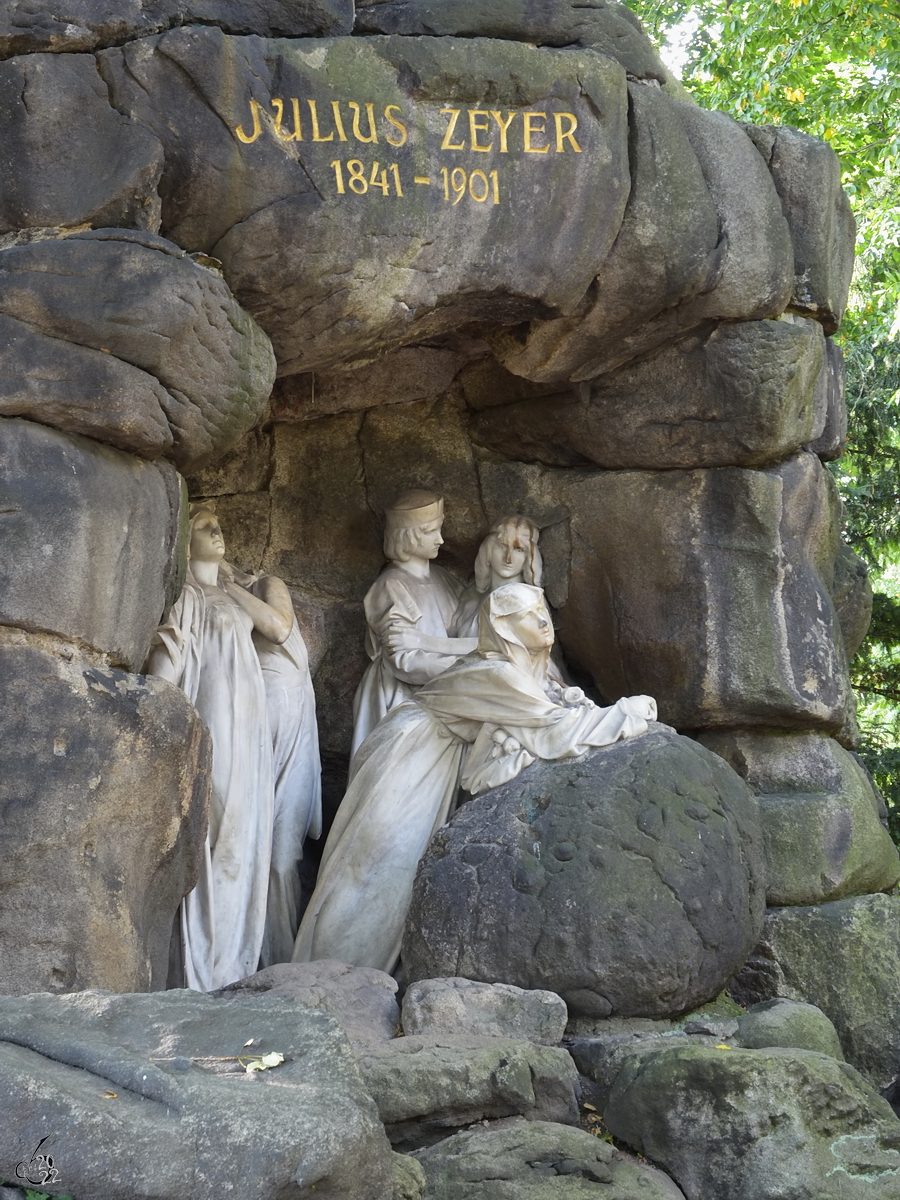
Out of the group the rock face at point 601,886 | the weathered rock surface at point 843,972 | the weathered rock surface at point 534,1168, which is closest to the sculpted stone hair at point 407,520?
the rock face at point 601,886

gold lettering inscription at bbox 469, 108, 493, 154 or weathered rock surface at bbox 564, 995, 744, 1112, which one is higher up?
gold lettering inscription at bbox 469, 108, 493, 154

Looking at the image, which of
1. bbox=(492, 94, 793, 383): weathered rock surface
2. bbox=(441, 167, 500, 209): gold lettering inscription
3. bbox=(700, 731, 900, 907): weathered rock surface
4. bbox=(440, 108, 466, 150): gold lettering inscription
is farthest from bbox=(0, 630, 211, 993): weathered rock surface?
bbox=(700, 731, 900, 907): weathered rock surface

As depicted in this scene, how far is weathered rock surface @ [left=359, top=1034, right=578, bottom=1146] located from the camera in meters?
4.76

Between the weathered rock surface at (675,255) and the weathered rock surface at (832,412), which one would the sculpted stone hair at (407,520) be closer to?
the weathered rock surface at (675,255)

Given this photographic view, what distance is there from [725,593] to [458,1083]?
3116mm

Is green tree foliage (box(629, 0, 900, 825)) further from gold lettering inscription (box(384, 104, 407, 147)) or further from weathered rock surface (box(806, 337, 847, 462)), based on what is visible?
gold lettering inscription (box(384, 104, 407, 147))

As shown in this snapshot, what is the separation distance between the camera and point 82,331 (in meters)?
5.47

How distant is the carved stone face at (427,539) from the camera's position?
750 cm

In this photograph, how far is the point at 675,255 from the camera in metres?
6.77

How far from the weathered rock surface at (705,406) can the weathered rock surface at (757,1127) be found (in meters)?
3.03

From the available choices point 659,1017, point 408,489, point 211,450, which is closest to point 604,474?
point 408,489

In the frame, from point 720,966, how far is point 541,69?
11.4 feet

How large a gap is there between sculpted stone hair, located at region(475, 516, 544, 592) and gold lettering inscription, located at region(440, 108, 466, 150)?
1.87m

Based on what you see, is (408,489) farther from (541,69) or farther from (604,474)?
(541,69)
